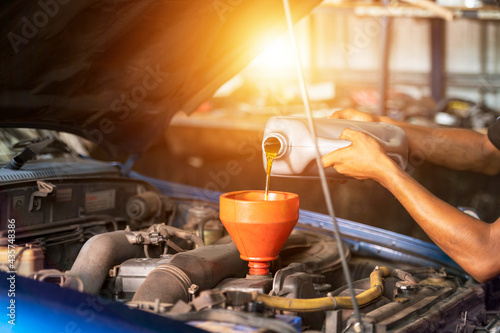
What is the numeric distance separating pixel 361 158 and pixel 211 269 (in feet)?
1.84

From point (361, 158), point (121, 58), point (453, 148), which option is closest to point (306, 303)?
point (361, 158)

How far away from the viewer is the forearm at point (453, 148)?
2.33m

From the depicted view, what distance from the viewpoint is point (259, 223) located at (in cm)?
149

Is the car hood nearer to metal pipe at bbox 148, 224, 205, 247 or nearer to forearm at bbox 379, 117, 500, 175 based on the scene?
metal pipe at bbox 148, 224, 205, 247

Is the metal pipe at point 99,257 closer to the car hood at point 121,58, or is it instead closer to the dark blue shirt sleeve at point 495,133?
the car hood at point 121,58

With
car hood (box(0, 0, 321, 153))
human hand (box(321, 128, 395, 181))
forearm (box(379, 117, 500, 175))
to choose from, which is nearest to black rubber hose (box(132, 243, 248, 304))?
human hand (box(321, 128, 395, 181))

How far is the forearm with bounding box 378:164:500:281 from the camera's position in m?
1.60

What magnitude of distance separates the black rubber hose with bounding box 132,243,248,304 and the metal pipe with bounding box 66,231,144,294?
223 mm

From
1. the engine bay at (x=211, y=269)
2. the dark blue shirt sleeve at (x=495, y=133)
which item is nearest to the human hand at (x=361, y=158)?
the engine bay at (x=211, y=269)

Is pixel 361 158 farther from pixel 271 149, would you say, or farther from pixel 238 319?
pixel 238 319

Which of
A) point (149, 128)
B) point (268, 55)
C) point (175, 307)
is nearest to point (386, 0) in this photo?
point (268, 55)

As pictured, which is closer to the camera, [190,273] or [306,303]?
[306,303]

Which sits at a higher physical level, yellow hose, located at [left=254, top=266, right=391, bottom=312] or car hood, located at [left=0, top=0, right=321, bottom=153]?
car hood, located at [left=0, top=0, right=321, bottom=153]

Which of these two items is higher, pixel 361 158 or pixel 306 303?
pixel 361 158
